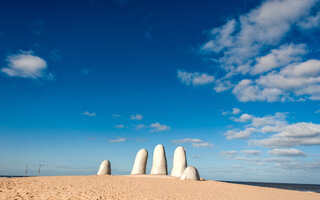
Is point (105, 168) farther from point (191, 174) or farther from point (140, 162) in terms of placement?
point (191, 174)

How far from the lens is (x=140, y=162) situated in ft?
89.2

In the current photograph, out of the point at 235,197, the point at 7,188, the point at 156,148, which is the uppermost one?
the point at 156,148

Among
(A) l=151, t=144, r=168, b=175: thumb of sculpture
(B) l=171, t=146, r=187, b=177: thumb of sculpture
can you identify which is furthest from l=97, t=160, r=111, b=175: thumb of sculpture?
(B) l=171, t=146, r=187, b=177: thumb of sculpture

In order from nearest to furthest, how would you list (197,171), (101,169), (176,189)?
(176,189), (197,171), (101,169)

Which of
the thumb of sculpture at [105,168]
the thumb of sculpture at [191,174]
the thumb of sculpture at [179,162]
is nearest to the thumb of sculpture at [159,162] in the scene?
the thumb of sculpture at [179,162]

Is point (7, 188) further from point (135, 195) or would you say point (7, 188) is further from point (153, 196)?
point (153, 196)

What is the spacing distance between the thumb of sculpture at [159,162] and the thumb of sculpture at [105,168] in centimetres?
496

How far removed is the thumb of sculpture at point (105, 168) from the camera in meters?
25.6

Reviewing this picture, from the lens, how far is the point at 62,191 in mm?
14188

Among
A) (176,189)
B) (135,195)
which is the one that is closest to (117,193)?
(135,195)

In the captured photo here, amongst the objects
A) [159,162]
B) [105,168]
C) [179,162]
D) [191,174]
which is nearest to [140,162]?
[159,162]

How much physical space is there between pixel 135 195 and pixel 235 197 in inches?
275

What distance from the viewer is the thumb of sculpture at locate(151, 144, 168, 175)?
86.1 feet

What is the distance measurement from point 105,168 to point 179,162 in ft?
27.3
